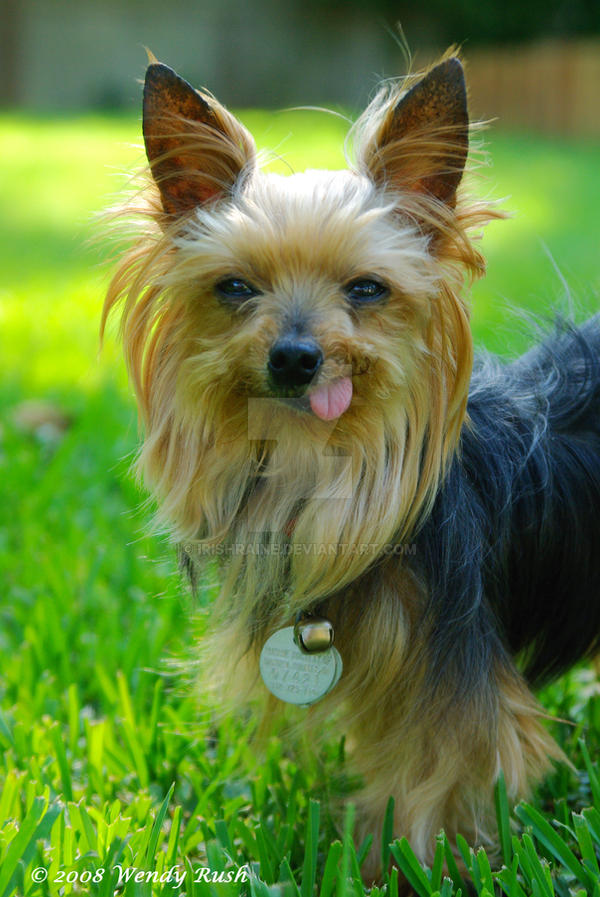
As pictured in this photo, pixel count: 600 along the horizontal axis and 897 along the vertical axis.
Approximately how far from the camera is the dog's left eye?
6.39 ft

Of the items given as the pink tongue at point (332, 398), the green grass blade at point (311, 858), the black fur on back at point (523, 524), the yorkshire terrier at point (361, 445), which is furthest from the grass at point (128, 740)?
the pink tongue at point (332, 398)

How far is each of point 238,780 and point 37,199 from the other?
361 inches

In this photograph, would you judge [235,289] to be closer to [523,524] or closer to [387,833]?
[523,524]

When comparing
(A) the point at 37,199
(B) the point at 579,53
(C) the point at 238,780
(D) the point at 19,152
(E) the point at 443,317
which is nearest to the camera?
(E) the point at 443,317

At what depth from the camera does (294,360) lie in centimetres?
185

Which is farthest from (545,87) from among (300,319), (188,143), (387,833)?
(387,833)

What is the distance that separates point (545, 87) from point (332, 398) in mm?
21883

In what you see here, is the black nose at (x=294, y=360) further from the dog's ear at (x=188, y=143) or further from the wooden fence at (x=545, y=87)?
the wooden fence at (x=545, y=87)

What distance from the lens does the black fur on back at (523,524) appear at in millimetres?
2094

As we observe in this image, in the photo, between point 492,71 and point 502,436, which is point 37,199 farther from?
point 492,71

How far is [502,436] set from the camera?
7.41ft

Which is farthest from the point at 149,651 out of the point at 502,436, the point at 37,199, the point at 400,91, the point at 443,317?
the point at 37,199

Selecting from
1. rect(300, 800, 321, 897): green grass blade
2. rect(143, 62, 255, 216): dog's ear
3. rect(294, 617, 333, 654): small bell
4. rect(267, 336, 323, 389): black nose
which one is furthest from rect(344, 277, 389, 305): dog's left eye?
rect(300, 800, 321, 897): green grass blade

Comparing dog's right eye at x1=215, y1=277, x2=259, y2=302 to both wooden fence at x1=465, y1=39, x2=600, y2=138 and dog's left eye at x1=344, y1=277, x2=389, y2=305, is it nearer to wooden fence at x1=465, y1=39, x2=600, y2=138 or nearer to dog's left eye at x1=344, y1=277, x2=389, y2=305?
dog's left eye at x1=344, y1=277, x2=389, y2=305
